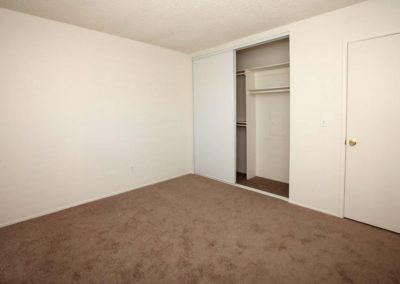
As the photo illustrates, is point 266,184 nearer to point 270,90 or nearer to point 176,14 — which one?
point 270,90

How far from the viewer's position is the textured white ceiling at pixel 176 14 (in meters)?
2.47

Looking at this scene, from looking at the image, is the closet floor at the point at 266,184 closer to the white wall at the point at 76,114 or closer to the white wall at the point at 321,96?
the white wall at the point at 321,96

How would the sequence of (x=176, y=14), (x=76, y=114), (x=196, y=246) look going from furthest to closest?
(x=76, y=114) < (x=176, y=14) < (x=196, y=246)

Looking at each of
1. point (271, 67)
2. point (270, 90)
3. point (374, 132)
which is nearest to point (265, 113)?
point (270, 90)

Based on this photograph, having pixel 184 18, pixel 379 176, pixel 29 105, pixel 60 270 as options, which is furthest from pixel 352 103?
pixel 29 105

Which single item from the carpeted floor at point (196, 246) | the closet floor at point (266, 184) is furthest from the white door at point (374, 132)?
the closet floor at point (266, 184)

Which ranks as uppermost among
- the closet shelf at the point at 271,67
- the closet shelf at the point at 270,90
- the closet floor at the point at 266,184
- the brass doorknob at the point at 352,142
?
the closet shelf at the point at 271,67

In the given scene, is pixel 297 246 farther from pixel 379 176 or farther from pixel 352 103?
pixel 352 103

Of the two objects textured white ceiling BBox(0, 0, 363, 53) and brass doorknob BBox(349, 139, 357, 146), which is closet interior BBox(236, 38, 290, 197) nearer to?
textured white ceiling BBox(0, 0, 363, 53)

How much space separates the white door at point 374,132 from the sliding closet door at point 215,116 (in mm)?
1823

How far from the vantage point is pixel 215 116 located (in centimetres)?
425

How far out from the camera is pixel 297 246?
221 centimetres

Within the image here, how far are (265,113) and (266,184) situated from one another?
135 cm

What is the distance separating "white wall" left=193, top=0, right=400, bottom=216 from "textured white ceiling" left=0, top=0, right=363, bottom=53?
0.64 feet
